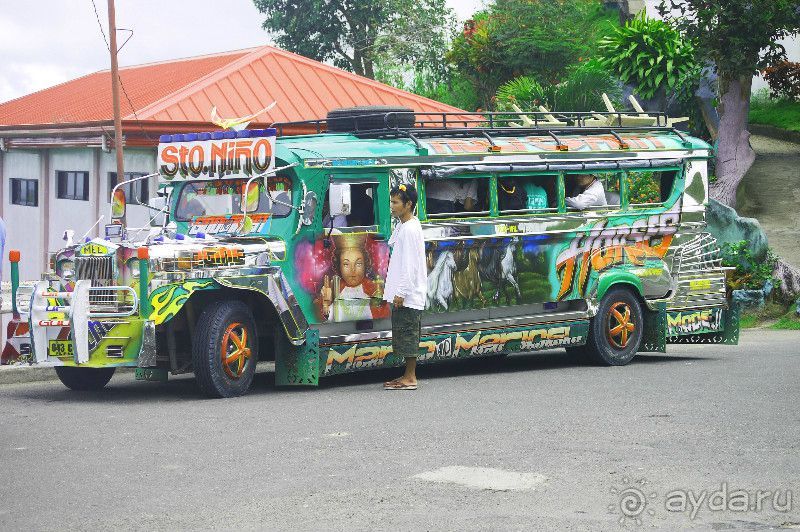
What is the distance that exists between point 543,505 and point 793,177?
2227cm

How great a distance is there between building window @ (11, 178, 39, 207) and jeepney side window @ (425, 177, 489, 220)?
17180mm

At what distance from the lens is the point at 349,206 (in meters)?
11.6

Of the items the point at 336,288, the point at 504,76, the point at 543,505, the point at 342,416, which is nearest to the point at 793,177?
A: the point at 504,76

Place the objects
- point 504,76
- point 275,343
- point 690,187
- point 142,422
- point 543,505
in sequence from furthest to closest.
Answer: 1. point 504,76
2. point 690,187
3. point 275,343
4. point 142,422
5. point 543,505

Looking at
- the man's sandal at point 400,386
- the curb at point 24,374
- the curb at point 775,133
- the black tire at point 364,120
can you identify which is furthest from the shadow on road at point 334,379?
the curb at point 775,133

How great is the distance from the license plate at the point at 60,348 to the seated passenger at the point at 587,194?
565 cm

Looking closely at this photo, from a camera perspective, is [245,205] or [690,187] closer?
[245,205]

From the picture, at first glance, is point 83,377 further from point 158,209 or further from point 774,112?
point 774,112

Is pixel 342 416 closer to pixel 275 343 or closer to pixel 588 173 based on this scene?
pixel 275 343

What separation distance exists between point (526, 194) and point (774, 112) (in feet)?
68.9

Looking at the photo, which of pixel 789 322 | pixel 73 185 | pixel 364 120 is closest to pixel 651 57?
pixel 789 322

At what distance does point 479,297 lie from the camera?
12805 millimetres

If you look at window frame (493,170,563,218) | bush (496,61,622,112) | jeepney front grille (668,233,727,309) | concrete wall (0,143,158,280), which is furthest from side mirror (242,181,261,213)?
bush (496,61,622,112)

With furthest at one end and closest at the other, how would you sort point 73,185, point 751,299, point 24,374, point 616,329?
1. point 73,185
2. point 751,299
3. point 616,329
4. point 24,374
